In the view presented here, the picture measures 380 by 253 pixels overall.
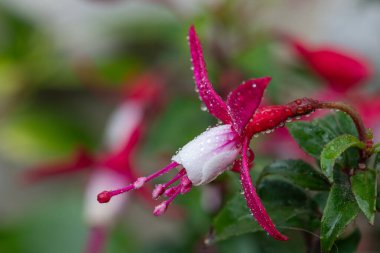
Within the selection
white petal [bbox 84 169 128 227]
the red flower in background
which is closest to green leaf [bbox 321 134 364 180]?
the red flower in background

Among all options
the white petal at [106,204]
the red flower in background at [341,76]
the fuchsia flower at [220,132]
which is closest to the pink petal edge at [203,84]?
the fuchsia flower at [220,132]

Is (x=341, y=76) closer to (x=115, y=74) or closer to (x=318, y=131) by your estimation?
(x=318, y=131)

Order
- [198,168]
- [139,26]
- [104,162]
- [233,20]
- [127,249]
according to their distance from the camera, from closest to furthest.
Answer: [198,168], [104,162], [233,20], [127,249], [139,26]

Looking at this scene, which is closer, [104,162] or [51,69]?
[104,162]

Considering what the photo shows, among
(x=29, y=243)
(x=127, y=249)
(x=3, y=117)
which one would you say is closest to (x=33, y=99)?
(x=3, y=117)

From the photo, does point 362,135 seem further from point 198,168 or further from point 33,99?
point 33,99

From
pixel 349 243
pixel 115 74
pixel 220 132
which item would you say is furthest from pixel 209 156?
pixel 115 74

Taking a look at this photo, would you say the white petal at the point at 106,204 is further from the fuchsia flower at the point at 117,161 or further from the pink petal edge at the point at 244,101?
the pink petal edge at the point at 244,101
